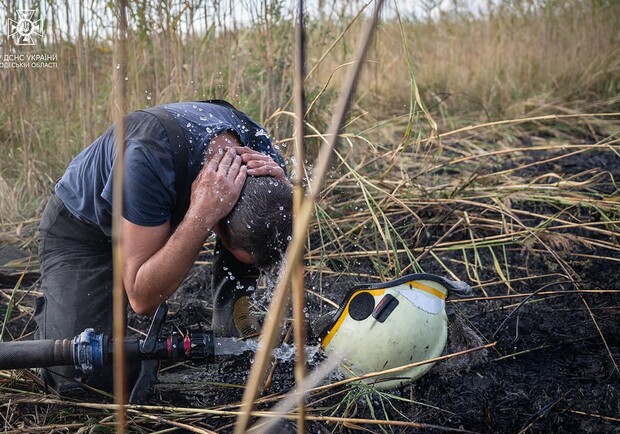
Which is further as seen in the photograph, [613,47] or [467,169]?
[613,47]

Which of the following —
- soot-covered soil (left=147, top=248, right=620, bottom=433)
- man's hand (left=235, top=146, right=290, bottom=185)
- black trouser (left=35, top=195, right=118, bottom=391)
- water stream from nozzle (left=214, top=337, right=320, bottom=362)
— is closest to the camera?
soot-covered soil (left=147, top=248, right=620, bottom=433)

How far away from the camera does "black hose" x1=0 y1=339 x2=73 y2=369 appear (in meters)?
2.07

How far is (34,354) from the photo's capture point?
208 cm

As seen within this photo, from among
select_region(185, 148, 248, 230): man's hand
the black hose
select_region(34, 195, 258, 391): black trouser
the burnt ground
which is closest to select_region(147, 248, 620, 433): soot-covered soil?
the burnt ground

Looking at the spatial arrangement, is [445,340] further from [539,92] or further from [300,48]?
[539,92]

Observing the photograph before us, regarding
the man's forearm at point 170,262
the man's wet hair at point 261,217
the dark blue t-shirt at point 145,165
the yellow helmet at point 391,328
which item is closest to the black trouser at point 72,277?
the dark blue t-shirt at point 145,165

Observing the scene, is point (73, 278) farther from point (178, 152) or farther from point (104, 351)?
point (178, 152)

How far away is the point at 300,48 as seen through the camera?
91cm

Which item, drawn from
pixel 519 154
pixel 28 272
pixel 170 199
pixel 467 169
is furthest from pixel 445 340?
pixel 519 154

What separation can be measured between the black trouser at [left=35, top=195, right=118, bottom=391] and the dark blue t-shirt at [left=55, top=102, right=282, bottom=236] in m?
0.12

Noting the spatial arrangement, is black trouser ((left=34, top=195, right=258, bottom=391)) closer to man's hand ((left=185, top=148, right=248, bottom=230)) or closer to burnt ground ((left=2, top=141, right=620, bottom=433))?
burnt ground ((left=2, top=141, right=620, bottom=433))

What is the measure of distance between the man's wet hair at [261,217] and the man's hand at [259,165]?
2 centimetres

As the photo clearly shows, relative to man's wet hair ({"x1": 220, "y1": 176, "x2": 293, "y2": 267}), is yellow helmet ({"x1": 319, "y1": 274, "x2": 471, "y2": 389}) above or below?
below

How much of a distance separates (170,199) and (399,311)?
0.83 meters
